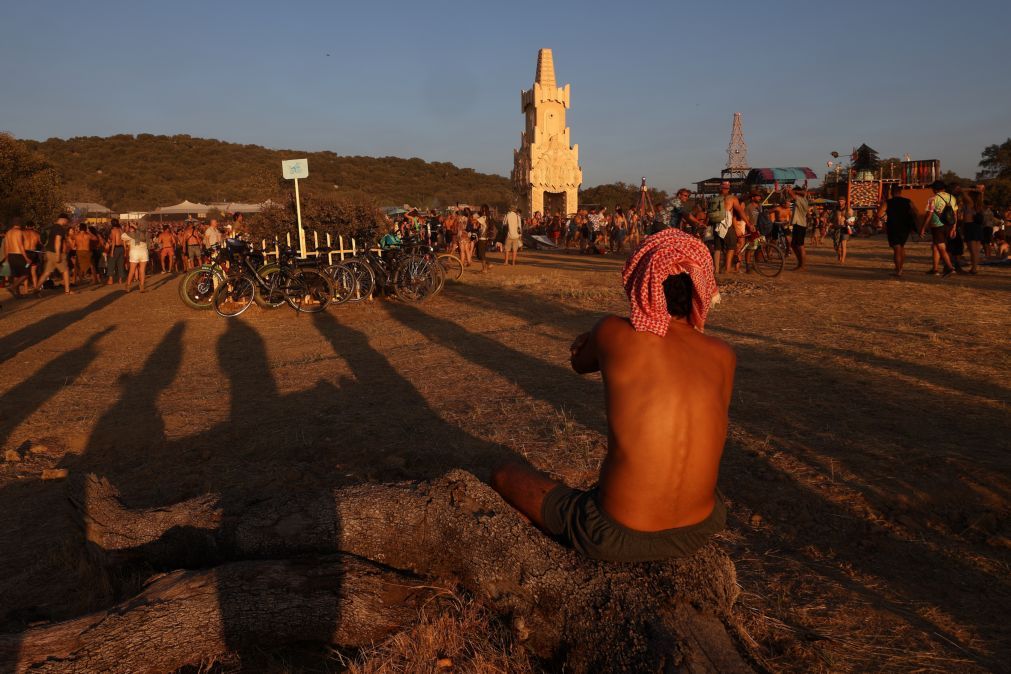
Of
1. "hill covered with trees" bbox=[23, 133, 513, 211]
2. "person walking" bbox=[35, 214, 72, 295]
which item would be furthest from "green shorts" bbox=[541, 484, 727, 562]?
"hill covered with trees" bbox=[23, 133, 513, 211]

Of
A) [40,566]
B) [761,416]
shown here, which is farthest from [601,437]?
[40,566]

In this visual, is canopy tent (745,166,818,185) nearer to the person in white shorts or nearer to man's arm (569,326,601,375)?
the person in white shorts

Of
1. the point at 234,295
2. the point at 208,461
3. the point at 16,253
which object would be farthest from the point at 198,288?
the point at 208,461

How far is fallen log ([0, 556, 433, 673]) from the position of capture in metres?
2.30

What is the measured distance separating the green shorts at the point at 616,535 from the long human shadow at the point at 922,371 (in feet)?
13.7

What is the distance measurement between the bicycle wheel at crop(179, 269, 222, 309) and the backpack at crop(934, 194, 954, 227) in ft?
40.4

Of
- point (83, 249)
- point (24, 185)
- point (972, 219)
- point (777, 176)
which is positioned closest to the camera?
point (972, 219)

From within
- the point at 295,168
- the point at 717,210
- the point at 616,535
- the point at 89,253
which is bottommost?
the point at 616,535

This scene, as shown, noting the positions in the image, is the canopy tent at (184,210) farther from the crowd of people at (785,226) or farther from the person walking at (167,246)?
the crowd of people at (785,226)

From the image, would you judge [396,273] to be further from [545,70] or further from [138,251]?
[545,70]

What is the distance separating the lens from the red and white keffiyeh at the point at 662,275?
2342mm

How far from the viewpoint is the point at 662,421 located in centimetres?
229

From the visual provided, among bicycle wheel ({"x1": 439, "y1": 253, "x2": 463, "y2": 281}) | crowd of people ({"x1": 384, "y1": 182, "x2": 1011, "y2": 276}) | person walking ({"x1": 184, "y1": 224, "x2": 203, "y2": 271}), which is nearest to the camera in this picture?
crowd of people ({"x1": 384, "y1": 182, "x2": 1011, "y2": 276})

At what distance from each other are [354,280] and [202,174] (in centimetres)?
5827
